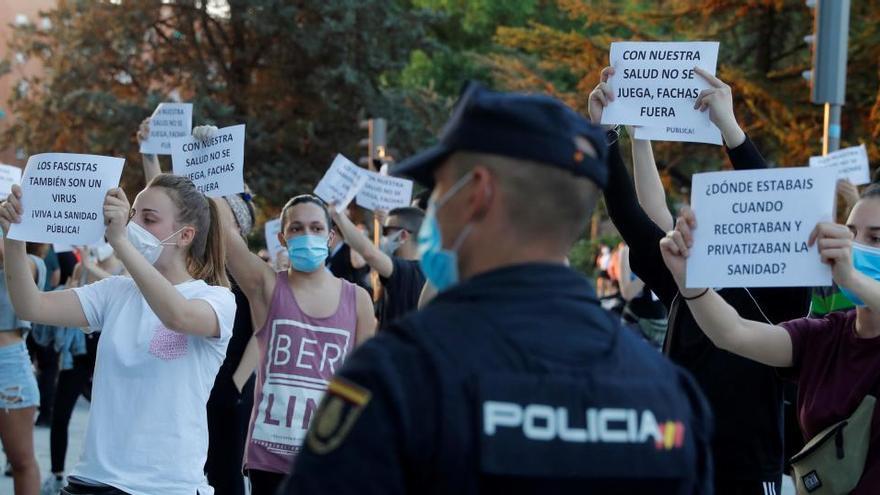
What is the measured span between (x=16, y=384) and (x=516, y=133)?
5624mm

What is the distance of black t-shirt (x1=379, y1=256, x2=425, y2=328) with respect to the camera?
770cm

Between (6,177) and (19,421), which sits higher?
(6,177)

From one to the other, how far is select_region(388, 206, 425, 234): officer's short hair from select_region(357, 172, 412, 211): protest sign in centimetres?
125

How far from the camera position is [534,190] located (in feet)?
6.95

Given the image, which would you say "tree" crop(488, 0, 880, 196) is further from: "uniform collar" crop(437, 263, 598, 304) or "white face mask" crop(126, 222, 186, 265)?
"uniform collar" crop(437, 263, 598, 304)

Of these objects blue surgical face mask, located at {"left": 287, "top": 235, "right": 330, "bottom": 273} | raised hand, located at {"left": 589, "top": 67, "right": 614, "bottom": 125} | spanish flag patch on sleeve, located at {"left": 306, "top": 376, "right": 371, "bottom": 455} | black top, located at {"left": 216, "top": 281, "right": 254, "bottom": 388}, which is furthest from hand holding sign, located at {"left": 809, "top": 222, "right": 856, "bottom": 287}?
black top, located at {"left": 216, "top": 281, "right": 254, "bottom": 388}

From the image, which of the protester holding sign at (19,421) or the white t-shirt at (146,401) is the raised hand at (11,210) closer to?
the white t-shirt at (146,401)

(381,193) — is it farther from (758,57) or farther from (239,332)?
(758,57)

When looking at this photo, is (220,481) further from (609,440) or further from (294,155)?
(294,155)

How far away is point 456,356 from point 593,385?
0.25 m

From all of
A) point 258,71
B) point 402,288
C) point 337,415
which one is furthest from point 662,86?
point 258,71

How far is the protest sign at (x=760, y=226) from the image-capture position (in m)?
3.40

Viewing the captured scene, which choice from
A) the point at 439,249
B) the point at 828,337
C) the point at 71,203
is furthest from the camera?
the point at 71,203

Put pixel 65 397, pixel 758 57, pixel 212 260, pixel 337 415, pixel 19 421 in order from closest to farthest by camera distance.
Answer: pixel 337 415, pixel 212 260, pixel 19 421, pixel 65 397, pixel 758 57
